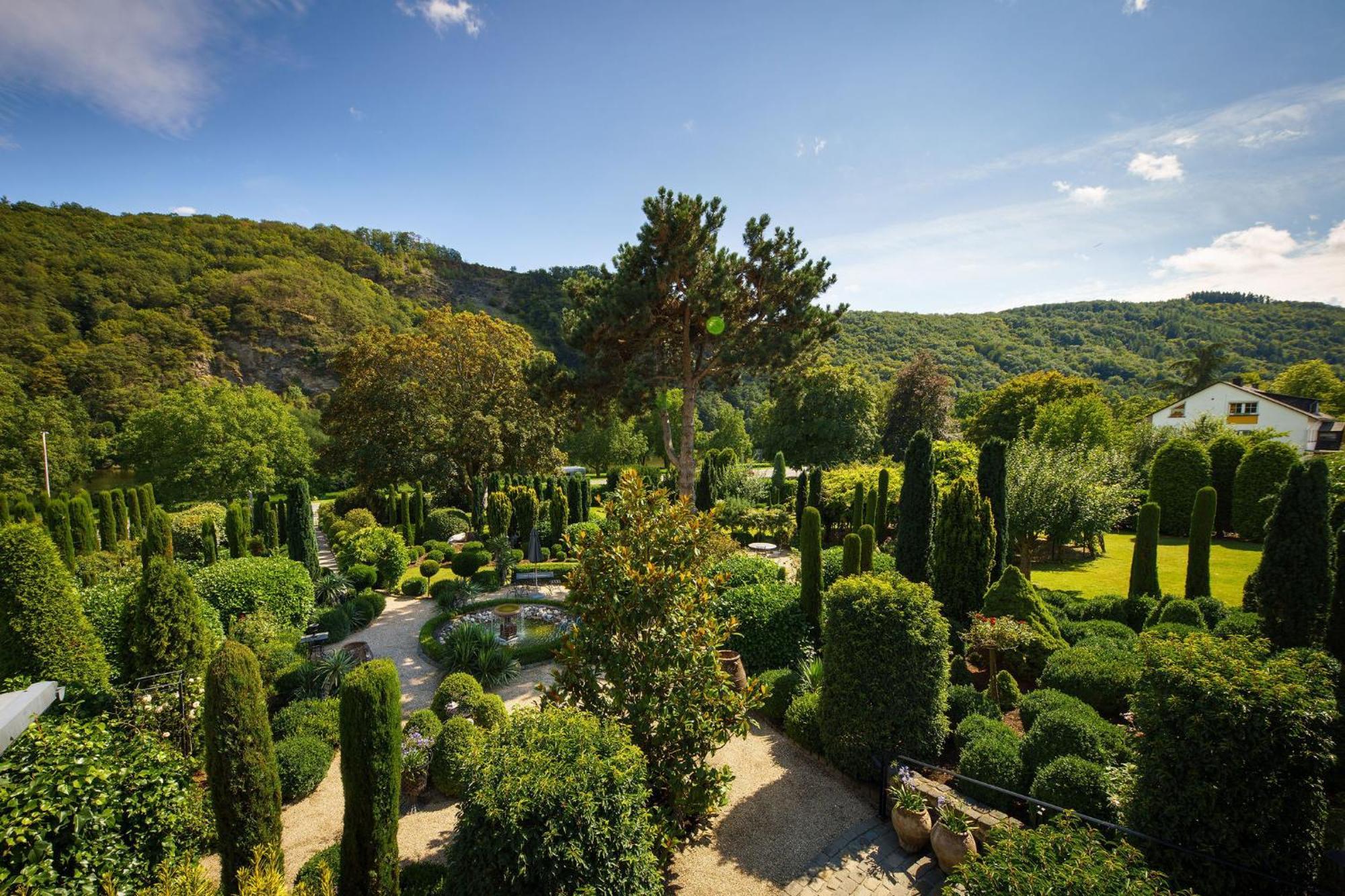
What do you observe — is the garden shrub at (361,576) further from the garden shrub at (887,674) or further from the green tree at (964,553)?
the green tree at (964,553)

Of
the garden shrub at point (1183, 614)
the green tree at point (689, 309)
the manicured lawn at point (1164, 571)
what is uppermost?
the green tree at point (689, 309)

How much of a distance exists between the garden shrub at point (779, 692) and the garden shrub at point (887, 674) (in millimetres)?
1662

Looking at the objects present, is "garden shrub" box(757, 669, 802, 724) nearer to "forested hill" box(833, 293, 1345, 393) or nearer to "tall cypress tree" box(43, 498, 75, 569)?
"tall cypress tree" box(43, 498, 75, 569)

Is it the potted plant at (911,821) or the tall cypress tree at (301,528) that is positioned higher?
the tall cypress tree at (301,528)

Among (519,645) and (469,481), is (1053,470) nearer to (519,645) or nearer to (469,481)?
(519,645)

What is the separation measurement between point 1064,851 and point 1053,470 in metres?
16.7

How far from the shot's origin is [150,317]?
4616 centimetres

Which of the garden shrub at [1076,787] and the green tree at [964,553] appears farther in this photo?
the green tree at [964,553]

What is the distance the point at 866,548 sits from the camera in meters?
11.8

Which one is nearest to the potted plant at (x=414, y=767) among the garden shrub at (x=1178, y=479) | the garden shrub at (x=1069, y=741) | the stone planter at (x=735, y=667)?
the stone planter at (x=735, y=667)

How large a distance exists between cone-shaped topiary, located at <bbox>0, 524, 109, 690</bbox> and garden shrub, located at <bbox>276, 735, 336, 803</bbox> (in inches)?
90.1

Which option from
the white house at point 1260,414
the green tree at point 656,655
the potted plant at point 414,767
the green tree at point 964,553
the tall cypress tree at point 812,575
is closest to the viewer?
the green tree at point 656,655

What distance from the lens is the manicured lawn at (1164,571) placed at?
15.2 meters

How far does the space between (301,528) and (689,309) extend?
43.8 feet
